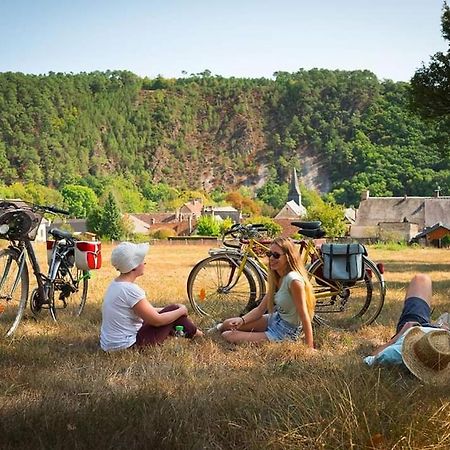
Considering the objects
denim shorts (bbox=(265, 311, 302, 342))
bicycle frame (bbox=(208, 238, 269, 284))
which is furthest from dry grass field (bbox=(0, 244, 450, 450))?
bicycle frame (bbox=(208, 238, 269, 284))

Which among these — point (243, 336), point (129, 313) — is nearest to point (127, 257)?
point (129, 313)

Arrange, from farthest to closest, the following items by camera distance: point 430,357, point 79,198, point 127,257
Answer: point 79,198, point 127,257, point 430,357

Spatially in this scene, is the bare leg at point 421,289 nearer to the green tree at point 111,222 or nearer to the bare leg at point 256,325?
the bare leg at point 256,325

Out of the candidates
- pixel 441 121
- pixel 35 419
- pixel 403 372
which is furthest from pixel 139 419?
pixel 441 121

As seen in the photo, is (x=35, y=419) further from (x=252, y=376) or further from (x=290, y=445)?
(x=252, y=376)

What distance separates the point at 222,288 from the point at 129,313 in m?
1.80

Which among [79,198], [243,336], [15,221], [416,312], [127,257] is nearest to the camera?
[416,312]

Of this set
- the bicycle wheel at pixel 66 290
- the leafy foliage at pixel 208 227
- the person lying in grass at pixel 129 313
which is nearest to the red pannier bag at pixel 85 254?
the bicycle wheel at pixel 66 290

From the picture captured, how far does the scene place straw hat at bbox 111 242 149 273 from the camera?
5.04 metres

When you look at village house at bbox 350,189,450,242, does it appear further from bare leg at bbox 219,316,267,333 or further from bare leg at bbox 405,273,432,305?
bare leg at bbox 405,273,432,305

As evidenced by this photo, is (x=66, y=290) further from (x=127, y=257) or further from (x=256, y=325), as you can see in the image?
(x=256, y=325)

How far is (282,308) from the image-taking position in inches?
213

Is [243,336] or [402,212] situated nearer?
[243,336]

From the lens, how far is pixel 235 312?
682cm
